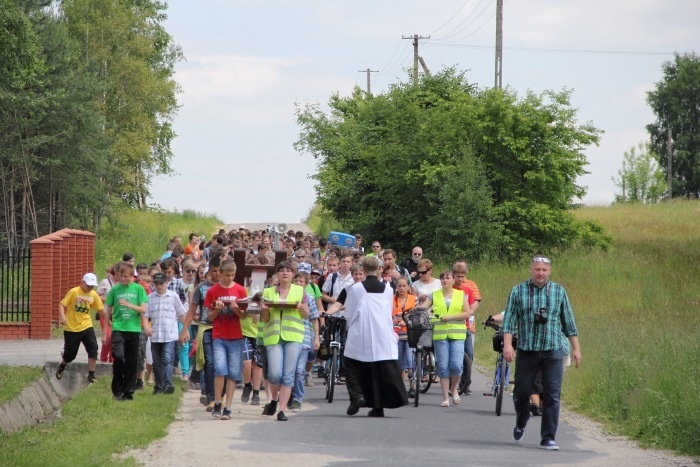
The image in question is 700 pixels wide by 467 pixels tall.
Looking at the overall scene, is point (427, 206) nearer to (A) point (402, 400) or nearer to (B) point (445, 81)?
(B) point (445, 81)

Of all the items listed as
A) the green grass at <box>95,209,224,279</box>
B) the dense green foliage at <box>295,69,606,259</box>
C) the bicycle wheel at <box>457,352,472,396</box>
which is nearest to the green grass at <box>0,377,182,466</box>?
the bicycle wheel at <box>457,352,472,396</box>

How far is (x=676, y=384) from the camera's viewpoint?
574 inches

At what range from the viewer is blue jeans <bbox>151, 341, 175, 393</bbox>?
55.9 ft

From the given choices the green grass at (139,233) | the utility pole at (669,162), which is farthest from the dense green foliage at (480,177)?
the utility pole at (669,162)

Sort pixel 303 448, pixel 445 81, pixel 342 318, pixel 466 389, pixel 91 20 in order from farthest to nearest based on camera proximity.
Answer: pixel 91 20, pixel 445 81, pixel 466 389, pixel 342 318, pixel 303 448

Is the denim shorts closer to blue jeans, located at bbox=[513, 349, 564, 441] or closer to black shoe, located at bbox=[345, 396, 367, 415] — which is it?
black shoe, located at bbox=[345, 396, 367, 415]

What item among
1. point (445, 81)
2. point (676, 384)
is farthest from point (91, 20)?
point (676, 384)

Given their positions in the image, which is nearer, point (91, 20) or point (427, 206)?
point (427, 206)

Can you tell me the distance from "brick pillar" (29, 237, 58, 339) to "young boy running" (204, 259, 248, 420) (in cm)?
1409

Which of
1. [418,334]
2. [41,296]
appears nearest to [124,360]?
[418,334]

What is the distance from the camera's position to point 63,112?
147 feet

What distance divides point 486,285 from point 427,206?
1189cm

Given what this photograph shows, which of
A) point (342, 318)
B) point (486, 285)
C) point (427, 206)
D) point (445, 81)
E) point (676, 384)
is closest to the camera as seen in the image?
point (676, 384)

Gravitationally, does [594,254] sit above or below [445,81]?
below
